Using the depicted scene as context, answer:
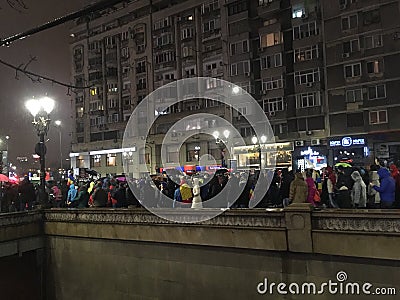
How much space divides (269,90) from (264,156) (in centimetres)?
590

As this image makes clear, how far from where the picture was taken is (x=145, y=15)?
53.7 meters

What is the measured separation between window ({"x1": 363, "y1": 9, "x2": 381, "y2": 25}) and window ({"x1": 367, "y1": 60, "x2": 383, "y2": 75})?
9.57 feet

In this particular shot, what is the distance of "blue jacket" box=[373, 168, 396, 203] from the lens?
1088 centimetres

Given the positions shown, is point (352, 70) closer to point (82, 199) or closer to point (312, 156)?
point (312, 156)

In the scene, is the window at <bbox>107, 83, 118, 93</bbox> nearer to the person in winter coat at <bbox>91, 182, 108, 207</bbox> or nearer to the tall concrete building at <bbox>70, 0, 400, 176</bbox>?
the tall concrete building at <bbox>70, 0, 400, 176</bbox>

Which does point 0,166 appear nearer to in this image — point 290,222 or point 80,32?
point 290,222

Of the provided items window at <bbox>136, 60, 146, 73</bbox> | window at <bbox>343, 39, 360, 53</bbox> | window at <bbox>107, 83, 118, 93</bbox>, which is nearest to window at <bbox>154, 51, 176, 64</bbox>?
window at <bbox>136, 60, 146, 73</bbox>

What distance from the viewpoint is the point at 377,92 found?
3375cm

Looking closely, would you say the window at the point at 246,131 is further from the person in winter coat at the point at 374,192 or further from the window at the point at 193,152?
the person in winter coat at the point at 374,192

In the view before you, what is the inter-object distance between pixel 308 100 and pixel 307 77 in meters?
1.93

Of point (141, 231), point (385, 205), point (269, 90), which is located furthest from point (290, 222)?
point (269, 90)

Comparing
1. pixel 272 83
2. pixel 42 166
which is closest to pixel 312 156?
pixel 272 83

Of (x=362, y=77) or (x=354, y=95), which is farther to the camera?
(x=354, y=95)

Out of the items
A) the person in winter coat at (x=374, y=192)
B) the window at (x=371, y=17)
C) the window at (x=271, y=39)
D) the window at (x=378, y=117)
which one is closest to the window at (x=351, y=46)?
the window at (x=371, y=17)
